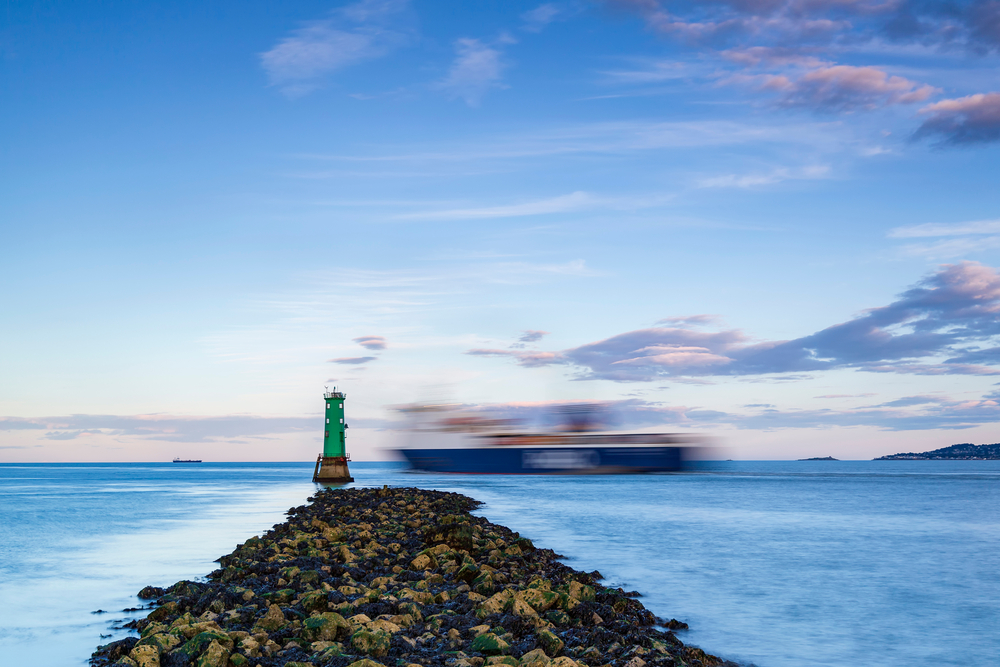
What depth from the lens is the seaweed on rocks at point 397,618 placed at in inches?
293

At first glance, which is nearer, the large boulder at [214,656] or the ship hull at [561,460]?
the large boulder at [214,656]

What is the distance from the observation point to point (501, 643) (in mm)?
7559

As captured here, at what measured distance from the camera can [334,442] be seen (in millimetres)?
43750

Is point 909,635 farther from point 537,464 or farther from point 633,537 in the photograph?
point 537,464

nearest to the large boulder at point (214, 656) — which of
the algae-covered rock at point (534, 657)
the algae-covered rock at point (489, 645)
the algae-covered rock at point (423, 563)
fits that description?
the algae-covered rock at point (489, 645)

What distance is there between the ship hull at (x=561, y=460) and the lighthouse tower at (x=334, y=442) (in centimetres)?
4524

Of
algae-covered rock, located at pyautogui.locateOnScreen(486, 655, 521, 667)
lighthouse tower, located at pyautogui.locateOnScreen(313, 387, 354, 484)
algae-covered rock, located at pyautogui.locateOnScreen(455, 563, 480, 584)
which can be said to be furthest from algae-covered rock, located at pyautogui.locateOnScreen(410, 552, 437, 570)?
lighthouse tower, located at pyautogui.locateOnScreen(313, 387, 354, 484)

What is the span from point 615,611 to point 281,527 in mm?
13289

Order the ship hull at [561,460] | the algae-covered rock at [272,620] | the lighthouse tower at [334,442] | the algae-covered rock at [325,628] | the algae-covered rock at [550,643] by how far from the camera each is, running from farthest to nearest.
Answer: the ship hull at [561,460]
the lighthouse tower at [334,442]
the algae-covered rock at [272,620]
the algae-covered rock at [325,628]
the algae-covered rock at [550,643]

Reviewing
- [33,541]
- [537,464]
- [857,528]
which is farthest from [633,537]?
[537,464]

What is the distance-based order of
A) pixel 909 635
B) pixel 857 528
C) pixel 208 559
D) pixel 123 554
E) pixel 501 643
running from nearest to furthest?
pixel 501 643 → pixel 909 635 → pixel 208 559 → pixel 123 554 → pixel 857 528

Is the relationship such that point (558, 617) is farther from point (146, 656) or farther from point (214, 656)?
point (146, 656)

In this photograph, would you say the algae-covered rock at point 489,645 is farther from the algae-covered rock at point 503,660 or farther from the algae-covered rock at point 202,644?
the algae-covered rock at point 202,644

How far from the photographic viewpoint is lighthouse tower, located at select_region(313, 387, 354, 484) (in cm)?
4297
